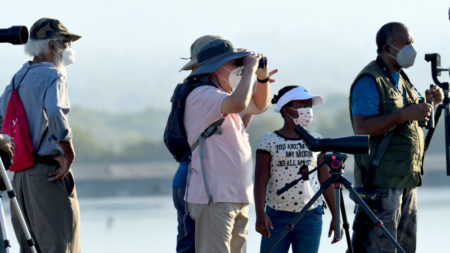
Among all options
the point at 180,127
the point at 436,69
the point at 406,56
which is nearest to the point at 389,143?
the point at 406,56

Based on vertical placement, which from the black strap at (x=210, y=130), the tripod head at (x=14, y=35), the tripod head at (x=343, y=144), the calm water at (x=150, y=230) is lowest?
the calm water at (x=150, y=230)

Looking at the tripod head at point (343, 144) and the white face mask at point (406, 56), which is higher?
the white face mask at point (406, 56)

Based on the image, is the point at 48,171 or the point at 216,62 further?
the point at 48,171

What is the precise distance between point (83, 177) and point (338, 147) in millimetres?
35465

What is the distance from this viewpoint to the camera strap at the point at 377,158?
7090 mm

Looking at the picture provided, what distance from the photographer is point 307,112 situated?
734 centimetres

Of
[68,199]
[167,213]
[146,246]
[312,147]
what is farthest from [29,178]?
[167,213]

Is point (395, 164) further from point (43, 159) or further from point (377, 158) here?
point (43, 159)

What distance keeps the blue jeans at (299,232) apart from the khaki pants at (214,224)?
83 cm

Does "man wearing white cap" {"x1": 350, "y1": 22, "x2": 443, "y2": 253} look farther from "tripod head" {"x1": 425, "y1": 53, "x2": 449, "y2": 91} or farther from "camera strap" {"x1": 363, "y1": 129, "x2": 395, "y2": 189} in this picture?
"tripod head" {"x1": 425, "y1": 53, "x2": 449, "y2": 91}

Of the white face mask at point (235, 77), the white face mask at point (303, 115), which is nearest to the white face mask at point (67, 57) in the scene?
the white face mask at point (235, 77)

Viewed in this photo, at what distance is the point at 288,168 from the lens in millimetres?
7152

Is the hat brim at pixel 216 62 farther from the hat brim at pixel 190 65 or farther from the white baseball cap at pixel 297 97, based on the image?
the white baseball cap at pixel 297 97

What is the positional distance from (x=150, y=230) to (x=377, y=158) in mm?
8804
